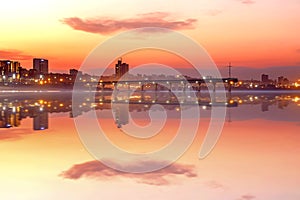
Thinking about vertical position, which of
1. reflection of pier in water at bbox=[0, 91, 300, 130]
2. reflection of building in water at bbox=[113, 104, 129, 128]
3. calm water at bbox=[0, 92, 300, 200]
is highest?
reflection of pier in water at bbox=[0, 91, 300, 130]

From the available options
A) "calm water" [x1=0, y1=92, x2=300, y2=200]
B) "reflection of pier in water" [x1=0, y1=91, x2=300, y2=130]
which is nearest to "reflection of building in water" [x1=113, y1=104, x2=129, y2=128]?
"reflection of pier in water" [x1=0, y1=91, x2=300, y2=130]

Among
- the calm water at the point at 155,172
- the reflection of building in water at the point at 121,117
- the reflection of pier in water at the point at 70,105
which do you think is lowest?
the calm water at the point at 155,172

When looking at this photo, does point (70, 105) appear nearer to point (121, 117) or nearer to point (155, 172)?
point (121, 117)

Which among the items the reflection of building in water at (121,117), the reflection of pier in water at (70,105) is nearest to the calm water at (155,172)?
the reflection of building in water at (121,117)

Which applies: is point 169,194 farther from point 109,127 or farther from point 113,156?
point 109,127

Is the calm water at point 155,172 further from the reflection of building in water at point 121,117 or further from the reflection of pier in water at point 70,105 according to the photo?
the reflection of pier in water at point 70,105

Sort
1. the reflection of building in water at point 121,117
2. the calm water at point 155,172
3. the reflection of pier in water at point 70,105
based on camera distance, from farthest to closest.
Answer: the reflection of pier in water at point 70,105 → the reflection of building in water at point 121,117 → the calm water at point 155,172

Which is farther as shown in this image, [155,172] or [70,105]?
[70,105]

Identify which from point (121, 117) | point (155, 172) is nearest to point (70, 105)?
point (121, 117)

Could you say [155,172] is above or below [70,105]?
below

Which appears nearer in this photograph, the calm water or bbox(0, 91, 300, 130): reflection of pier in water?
the calm water

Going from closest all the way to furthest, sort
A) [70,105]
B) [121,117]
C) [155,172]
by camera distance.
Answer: [155,172] < [121,117] < [70,105]

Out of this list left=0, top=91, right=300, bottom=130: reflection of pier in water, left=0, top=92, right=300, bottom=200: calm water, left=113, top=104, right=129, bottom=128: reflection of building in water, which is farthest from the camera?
left=0, top=91, right=300, bottom=130: reflection of pier in water

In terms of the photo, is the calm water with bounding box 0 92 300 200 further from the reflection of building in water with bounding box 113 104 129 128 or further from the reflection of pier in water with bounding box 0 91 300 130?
the reflection of pier in water with bounding box 0 91 300 130
